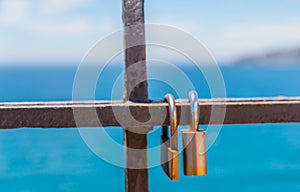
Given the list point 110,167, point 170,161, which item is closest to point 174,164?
point 170,161

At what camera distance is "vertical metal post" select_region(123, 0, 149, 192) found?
0.75 metres

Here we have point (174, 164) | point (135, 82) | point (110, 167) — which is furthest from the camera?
point (110, 167)

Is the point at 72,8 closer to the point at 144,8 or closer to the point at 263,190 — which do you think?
the point at 144,8

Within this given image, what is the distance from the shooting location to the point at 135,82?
766 mm

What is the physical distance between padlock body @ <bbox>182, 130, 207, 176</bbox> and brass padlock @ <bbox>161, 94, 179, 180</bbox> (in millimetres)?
18

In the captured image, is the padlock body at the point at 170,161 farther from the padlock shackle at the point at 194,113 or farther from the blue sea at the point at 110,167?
the blue sea at the point at 110,167

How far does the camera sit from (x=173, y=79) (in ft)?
2.42

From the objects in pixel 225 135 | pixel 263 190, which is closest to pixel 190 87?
pixel 263 190

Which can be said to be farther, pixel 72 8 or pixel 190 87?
pixel 72 8

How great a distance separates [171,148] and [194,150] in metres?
0.03

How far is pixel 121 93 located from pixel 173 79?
0.34ft

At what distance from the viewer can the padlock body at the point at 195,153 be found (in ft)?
2.10

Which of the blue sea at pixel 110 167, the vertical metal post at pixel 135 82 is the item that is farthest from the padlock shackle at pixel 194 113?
the blue sea at pixel 110 167

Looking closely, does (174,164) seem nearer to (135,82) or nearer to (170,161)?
(170,161)
